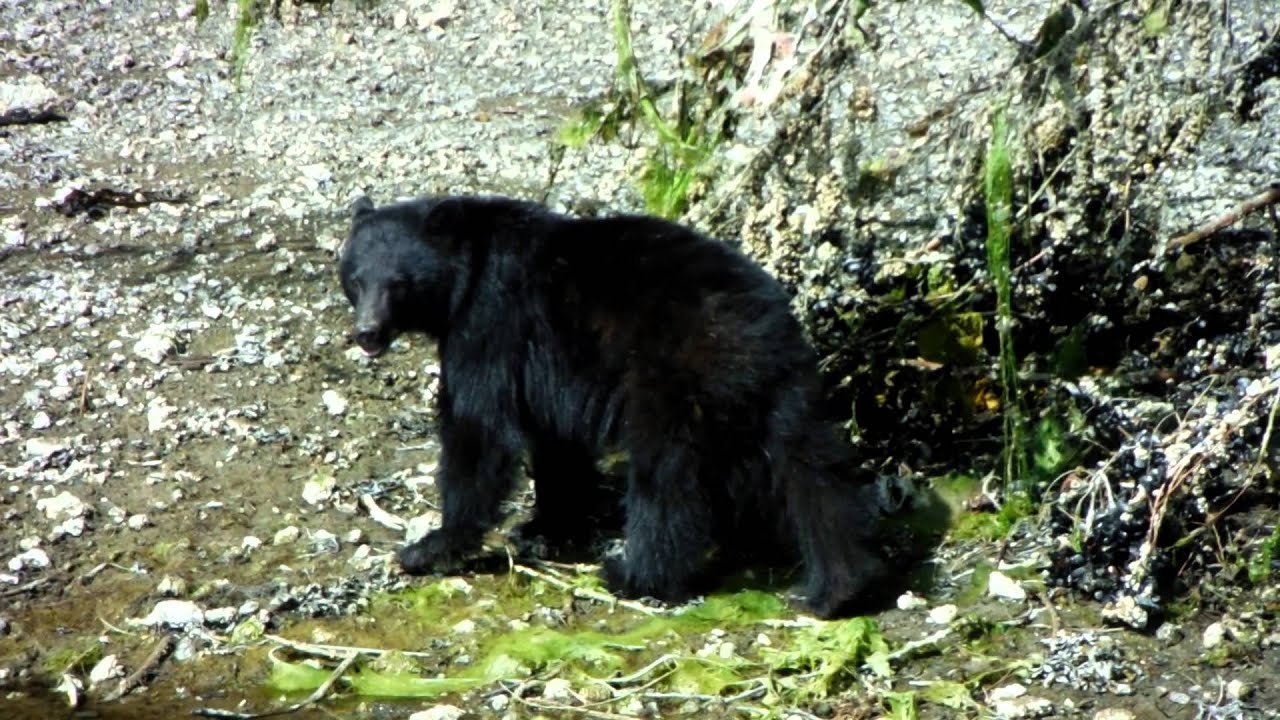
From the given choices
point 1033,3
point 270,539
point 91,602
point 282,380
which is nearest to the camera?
point 91,602

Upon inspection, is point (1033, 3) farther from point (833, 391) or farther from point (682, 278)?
point (682, 278)

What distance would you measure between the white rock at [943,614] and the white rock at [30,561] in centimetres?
311

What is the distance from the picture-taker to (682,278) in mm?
5316

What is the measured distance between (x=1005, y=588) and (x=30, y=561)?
11.1 feet

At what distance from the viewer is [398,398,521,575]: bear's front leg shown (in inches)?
225

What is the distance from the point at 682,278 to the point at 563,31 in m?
5.57

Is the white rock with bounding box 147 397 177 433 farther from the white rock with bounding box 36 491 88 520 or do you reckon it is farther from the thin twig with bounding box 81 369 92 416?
the white rock with bounding box 36 491 88 520

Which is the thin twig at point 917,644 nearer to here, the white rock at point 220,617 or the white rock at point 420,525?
the white rock at point 420,525

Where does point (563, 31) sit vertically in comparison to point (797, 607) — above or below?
above

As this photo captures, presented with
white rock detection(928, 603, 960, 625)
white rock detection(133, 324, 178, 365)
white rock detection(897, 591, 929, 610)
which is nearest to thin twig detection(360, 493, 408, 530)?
white rock detection(133, 324, 178, 365)

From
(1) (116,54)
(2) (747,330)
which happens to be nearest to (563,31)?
(1) (116,54)

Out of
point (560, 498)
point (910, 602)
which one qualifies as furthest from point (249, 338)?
point (910, 602)

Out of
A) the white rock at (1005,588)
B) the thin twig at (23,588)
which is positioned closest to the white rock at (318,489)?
the thin twig at (23,588)

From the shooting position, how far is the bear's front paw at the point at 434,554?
18.7ft
